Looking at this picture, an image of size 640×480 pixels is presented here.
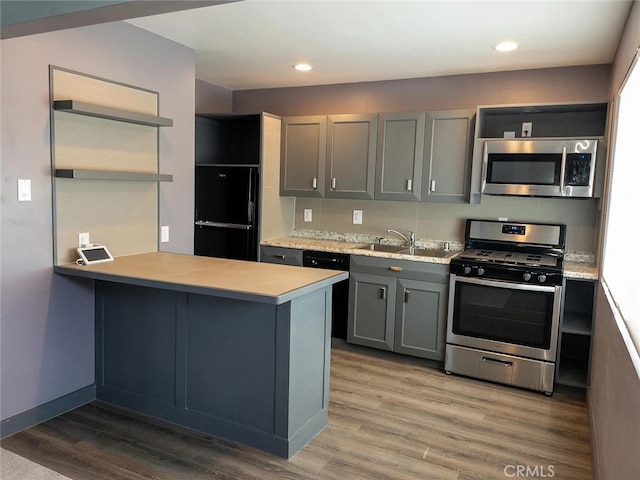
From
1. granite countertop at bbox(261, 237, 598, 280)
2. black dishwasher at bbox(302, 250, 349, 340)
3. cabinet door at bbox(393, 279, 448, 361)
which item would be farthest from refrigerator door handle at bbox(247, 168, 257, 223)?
cabinet door at bbox(393, 279, 448, 361)

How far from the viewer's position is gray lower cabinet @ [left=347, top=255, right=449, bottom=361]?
3.80 metres

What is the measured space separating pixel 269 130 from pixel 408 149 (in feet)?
4.16

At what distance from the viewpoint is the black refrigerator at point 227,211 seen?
440 centimetres

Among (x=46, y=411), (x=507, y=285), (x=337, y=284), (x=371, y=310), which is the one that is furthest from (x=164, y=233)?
(x=507, y=285)

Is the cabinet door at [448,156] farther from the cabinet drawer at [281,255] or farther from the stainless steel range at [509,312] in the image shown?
the cabinet drawer at [281,255]

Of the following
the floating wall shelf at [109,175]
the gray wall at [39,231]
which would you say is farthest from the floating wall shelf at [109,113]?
the floating wall shelf at [109,175]

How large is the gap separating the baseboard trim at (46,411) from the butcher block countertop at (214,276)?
0.79 meters

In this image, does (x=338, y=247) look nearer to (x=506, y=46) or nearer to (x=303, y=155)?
(x=303, y=155)

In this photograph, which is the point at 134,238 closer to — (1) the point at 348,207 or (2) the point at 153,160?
(2) the point at 153,160

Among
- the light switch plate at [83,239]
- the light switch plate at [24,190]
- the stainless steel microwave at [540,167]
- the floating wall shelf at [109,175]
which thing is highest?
the stainless steel microwave at [540,167]

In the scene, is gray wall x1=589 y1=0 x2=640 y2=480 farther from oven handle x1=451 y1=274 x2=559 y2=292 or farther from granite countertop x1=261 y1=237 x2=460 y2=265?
granite countertop x1=261 y1=237 x2=460 y2=265

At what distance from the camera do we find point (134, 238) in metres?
3.27

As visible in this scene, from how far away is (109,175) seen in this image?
286 cm

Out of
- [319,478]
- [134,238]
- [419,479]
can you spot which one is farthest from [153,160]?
[419,479]
